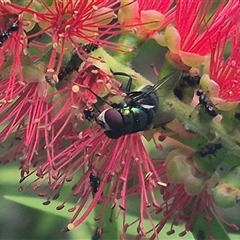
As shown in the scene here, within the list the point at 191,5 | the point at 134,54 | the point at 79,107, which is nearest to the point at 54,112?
the point at 79,107

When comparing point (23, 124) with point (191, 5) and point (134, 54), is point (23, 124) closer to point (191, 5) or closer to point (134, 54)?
point (134, 54)

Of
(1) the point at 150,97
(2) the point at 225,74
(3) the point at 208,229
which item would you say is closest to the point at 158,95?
(1) the point at 150,97

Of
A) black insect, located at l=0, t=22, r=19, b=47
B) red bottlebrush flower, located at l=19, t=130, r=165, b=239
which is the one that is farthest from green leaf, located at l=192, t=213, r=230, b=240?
black insect, located at l=0, t=22, r=19, b=47

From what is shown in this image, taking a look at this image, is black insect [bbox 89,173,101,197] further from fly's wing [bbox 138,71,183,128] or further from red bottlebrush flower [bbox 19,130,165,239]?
fly's wing [bbox 138,71,183,128]

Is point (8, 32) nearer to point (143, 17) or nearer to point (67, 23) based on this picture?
point (67, 23)

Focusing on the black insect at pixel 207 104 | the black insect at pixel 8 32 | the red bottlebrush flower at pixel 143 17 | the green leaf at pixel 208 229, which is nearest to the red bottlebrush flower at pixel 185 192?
the green leaf at pixel 208 229

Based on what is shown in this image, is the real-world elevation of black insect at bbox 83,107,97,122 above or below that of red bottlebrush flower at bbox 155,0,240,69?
below
